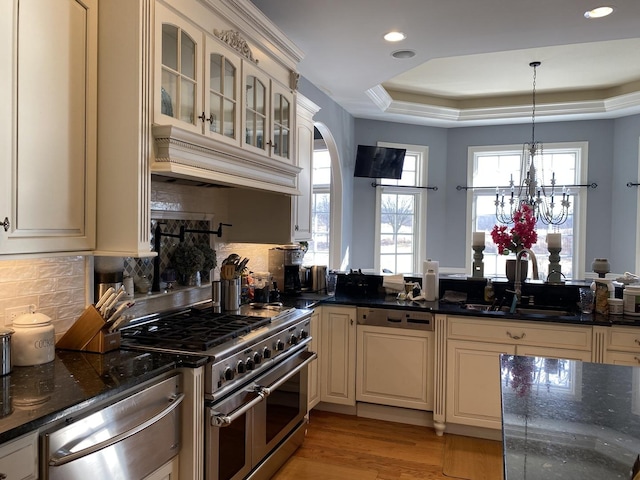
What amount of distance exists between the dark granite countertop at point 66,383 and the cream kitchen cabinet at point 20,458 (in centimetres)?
4

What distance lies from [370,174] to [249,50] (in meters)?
3.31

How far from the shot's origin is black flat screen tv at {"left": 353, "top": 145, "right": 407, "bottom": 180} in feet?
19.0

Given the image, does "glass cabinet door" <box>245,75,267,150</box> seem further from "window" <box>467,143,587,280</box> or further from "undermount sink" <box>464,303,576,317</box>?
"window" <box>467,143,587,280</box>

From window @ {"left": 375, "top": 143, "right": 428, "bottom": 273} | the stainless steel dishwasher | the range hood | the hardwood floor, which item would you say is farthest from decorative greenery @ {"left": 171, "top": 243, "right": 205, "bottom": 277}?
window @ {"left": 375, "top": 143, "right": 428, "bottom": 273}

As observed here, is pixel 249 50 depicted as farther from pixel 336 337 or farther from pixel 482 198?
pixel 482 198

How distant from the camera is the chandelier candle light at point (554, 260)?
12.0ft

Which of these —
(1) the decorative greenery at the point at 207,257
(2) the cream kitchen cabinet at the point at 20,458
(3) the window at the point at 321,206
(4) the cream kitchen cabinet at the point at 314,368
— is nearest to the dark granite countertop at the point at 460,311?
(4) the cream kitchen cabinet at the point at 314,368

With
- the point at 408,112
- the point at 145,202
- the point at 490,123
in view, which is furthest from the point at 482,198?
the point at 145,202

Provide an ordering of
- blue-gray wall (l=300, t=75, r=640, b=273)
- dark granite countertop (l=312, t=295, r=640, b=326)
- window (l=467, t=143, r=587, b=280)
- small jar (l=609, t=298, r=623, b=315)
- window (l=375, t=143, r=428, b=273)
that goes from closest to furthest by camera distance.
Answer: dark granite countertop (l=312, t=295, r=640, b=326) → small jar (l=609, t=298, r=623, b=315) → blue-gray wall (l=300, t=75, r=640, b=273) → window (l=467, t=143, r=587, b=280) → window (l=375, t=143, r=428, b=273)

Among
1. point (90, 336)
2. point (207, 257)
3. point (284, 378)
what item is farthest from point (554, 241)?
point (90, 336)

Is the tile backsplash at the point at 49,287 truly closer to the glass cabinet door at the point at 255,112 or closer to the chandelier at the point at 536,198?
the glass cabinet door at the point at 255,112

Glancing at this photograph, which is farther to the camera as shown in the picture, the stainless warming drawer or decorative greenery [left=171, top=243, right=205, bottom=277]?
the stainless warming drawer

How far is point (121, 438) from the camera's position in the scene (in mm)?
1600

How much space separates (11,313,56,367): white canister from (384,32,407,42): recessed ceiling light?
8.87 feet
